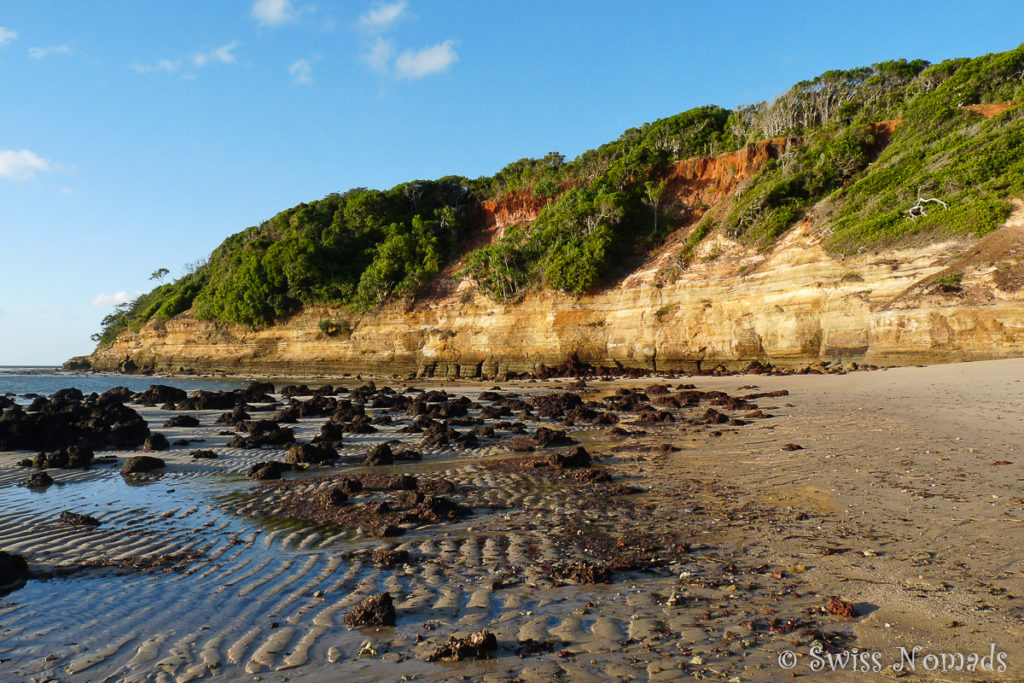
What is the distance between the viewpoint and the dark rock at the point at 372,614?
4059 mm

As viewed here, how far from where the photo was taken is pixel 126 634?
4.15m

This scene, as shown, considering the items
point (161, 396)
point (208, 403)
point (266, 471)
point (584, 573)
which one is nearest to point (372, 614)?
point (584, 573)

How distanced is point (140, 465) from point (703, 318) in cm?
2670

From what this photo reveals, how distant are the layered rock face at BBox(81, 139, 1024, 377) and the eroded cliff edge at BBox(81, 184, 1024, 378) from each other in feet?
0.22

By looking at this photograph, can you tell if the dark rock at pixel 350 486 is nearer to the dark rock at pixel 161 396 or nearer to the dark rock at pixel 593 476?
the dark rock at pixel 593 476

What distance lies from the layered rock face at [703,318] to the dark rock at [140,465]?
82.9 feet

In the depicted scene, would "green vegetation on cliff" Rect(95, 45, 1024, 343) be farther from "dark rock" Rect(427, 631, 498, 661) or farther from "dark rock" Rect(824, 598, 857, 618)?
"dark rock" Rect(427, 631, 498, 661)

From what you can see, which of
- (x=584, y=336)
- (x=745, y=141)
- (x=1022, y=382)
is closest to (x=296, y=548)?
(x=1022, y=382)

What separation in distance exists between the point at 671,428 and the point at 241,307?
153 ft

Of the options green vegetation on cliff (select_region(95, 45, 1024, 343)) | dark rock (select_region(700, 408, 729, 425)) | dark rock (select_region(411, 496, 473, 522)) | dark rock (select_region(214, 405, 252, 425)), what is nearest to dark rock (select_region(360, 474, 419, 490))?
dark rock (select_region(411, 496, 473, 522))

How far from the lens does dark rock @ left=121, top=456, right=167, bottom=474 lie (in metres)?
10.2

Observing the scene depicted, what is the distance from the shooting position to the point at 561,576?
15.9 feet

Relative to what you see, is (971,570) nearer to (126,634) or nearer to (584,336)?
(126,634)

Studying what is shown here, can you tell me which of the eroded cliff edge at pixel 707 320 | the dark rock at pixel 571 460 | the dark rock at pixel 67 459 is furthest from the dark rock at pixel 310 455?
the eroded cliff edge at pixel 707 320
